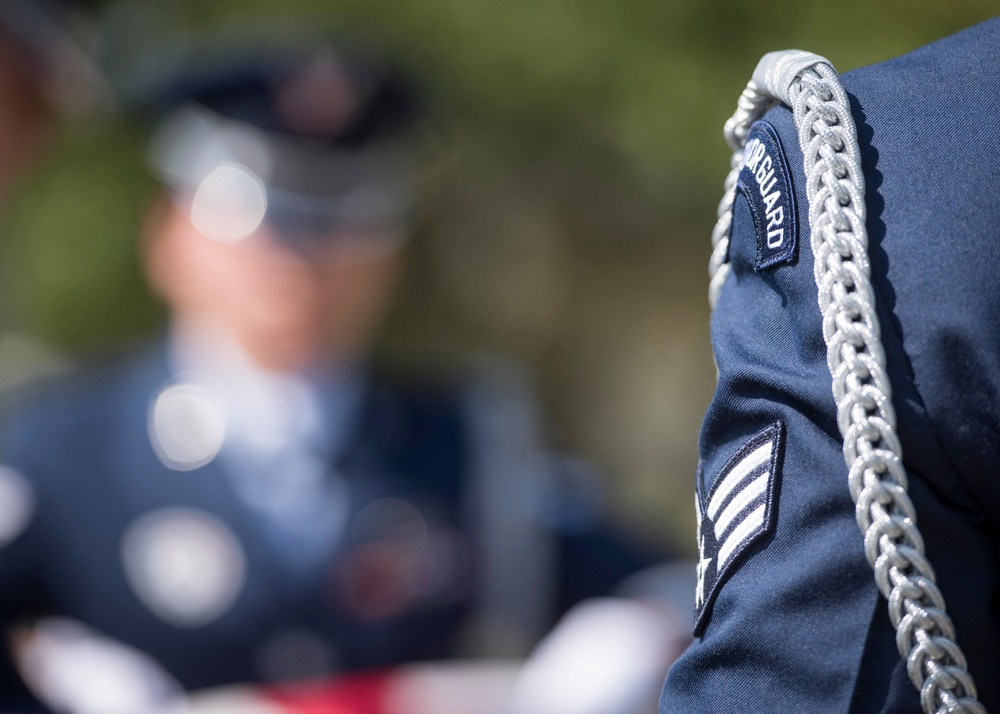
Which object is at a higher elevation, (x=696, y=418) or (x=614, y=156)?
(x=614, y=156)

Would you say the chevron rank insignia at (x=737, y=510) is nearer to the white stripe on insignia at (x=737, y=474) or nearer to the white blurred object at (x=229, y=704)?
the white stripe on insignia at (x=737, y=474)

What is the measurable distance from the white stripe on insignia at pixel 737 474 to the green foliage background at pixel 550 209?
1.93 m

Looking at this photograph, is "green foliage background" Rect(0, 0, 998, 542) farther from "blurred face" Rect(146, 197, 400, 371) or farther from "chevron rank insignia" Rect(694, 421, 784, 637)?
"chevron rank insignia" Rect(694, 421, 784, 637)

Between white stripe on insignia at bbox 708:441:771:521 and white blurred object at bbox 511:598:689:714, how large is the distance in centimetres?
142

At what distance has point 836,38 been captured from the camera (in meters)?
2.22

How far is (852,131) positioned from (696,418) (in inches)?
115

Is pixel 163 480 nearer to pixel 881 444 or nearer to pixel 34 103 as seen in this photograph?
pixel 34 103

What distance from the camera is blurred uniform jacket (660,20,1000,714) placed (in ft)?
1.70

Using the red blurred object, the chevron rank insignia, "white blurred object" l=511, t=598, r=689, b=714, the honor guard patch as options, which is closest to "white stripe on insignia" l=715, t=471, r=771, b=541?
the chevron rank insignia

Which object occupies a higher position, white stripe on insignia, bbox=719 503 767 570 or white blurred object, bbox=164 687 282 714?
white blurred object, bbox=164 687 282 714

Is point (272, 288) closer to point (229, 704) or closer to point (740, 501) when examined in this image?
point (229, 704)

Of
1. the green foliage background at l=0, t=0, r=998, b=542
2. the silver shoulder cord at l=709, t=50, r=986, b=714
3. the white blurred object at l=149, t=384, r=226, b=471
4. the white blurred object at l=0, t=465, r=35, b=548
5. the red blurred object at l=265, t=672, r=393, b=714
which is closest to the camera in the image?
the silver shoulder cord at l=709, t=50, r=986, b=714

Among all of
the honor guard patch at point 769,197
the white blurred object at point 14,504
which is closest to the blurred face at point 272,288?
the white blurred object at point 14,504

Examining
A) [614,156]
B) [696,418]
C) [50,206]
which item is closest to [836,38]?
[614,156]
